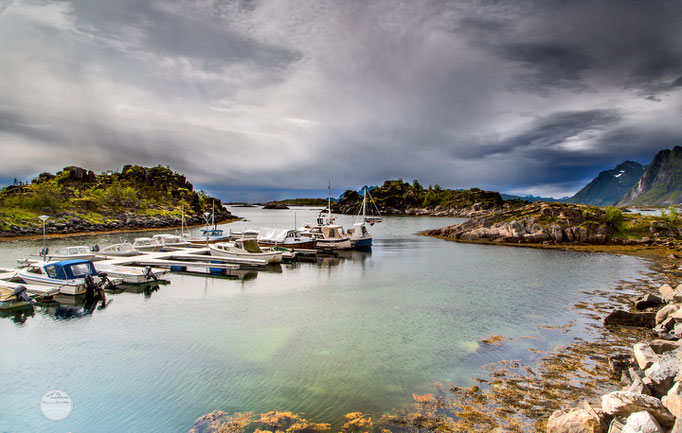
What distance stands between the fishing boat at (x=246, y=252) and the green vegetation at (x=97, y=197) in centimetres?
5139

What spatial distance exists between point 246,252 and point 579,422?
39497 millimetres

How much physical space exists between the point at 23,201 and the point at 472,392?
112039mm

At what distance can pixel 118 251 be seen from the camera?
45.1 meters

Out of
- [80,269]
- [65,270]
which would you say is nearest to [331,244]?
[80,269]

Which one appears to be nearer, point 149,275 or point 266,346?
point 266,346

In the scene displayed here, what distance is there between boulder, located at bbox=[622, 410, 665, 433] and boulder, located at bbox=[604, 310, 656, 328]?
48.3 ft

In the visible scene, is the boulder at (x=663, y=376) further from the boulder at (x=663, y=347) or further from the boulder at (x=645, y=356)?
the boulder at (x=663, y=347)

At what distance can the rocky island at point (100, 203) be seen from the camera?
76.2 meters

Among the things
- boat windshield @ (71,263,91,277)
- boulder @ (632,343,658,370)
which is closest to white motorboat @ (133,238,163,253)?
boat windshield @ (71,263,91,277)

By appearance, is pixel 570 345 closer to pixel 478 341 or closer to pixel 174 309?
pixel 478 341

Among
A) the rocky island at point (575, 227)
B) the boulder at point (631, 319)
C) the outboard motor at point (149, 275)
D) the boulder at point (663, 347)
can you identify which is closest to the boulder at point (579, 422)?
the boulder at point (663, 347)

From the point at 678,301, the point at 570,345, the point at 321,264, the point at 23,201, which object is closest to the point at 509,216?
the point at 321,264

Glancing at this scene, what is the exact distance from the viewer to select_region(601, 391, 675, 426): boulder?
7.97m

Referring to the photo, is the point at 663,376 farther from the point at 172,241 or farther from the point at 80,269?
the point at 172,241
